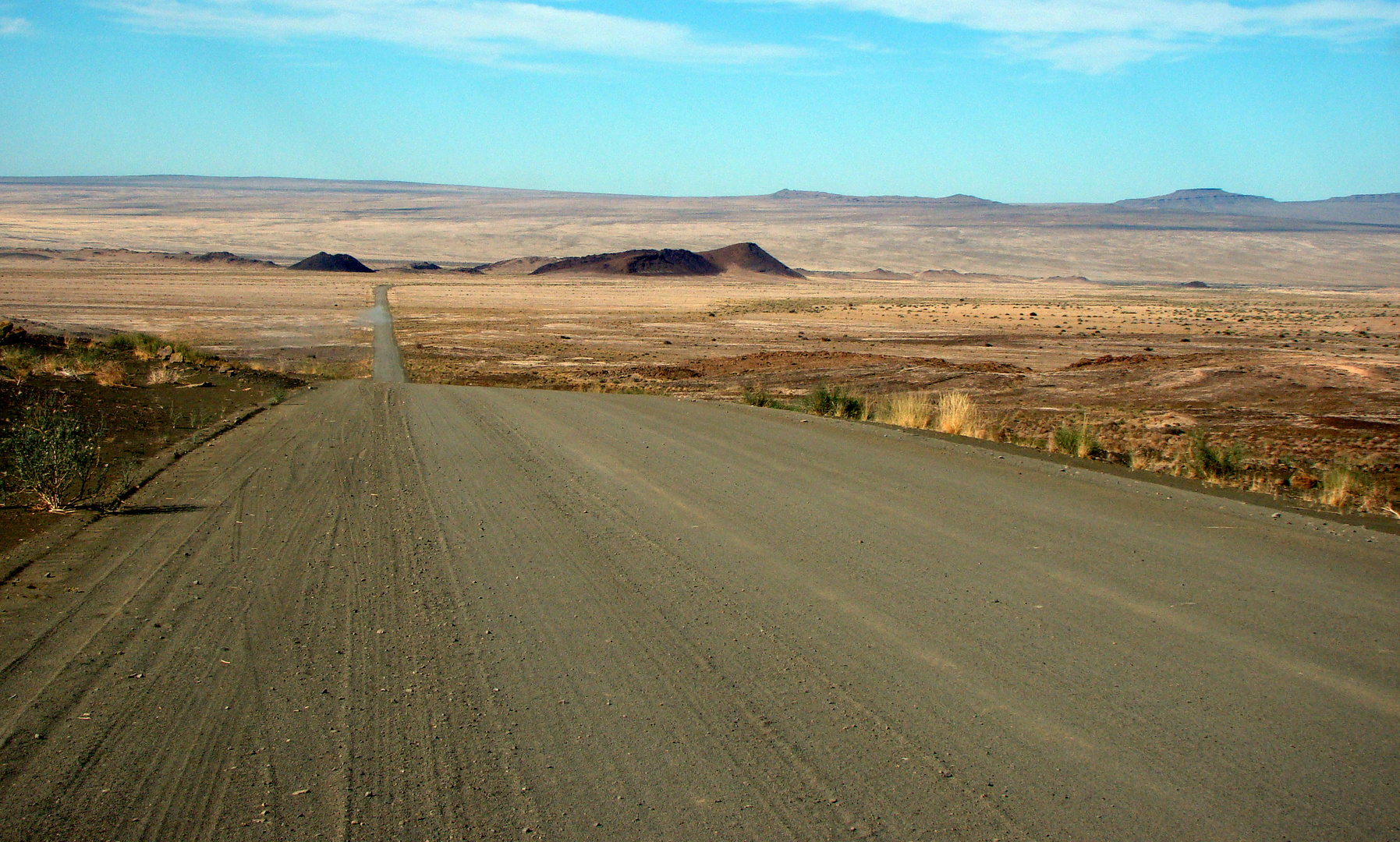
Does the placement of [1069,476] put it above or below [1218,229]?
below

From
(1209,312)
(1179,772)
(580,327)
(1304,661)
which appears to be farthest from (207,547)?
(1209,312)

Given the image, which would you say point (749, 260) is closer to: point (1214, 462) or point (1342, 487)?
point (1214, 462)

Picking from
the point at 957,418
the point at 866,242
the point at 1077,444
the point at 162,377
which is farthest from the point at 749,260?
the point at 1077,444

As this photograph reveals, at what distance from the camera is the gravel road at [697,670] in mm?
4020

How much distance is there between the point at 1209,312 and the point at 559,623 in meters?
62.2

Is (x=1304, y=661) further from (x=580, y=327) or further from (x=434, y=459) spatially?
(x=580, y=327)

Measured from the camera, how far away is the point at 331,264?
113 metres

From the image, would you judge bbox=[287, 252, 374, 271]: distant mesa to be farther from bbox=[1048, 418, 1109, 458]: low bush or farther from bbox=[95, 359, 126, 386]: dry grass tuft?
bbox=[1048, 418, 1109, 458]: low bush

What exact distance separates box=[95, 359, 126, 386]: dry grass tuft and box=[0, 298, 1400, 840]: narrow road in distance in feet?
33.0

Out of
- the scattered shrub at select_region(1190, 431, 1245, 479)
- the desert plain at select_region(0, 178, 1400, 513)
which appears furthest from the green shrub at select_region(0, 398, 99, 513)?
the scattered shrub at select_region(1190, 431, 1245, 479)

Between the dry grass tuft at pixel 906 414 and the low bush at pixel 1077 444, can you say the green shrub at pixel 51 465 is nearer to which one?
the dry grass tuft at pixel 906 414

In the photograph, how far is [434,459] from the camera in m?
11.6

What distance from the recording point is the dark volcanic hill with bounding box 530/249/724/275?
121 meters

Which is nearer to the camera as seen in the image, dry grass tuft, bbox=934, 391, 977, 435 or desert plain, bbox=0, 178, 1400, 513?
dry grass tuft, bbox=934, 391, 977, 435
